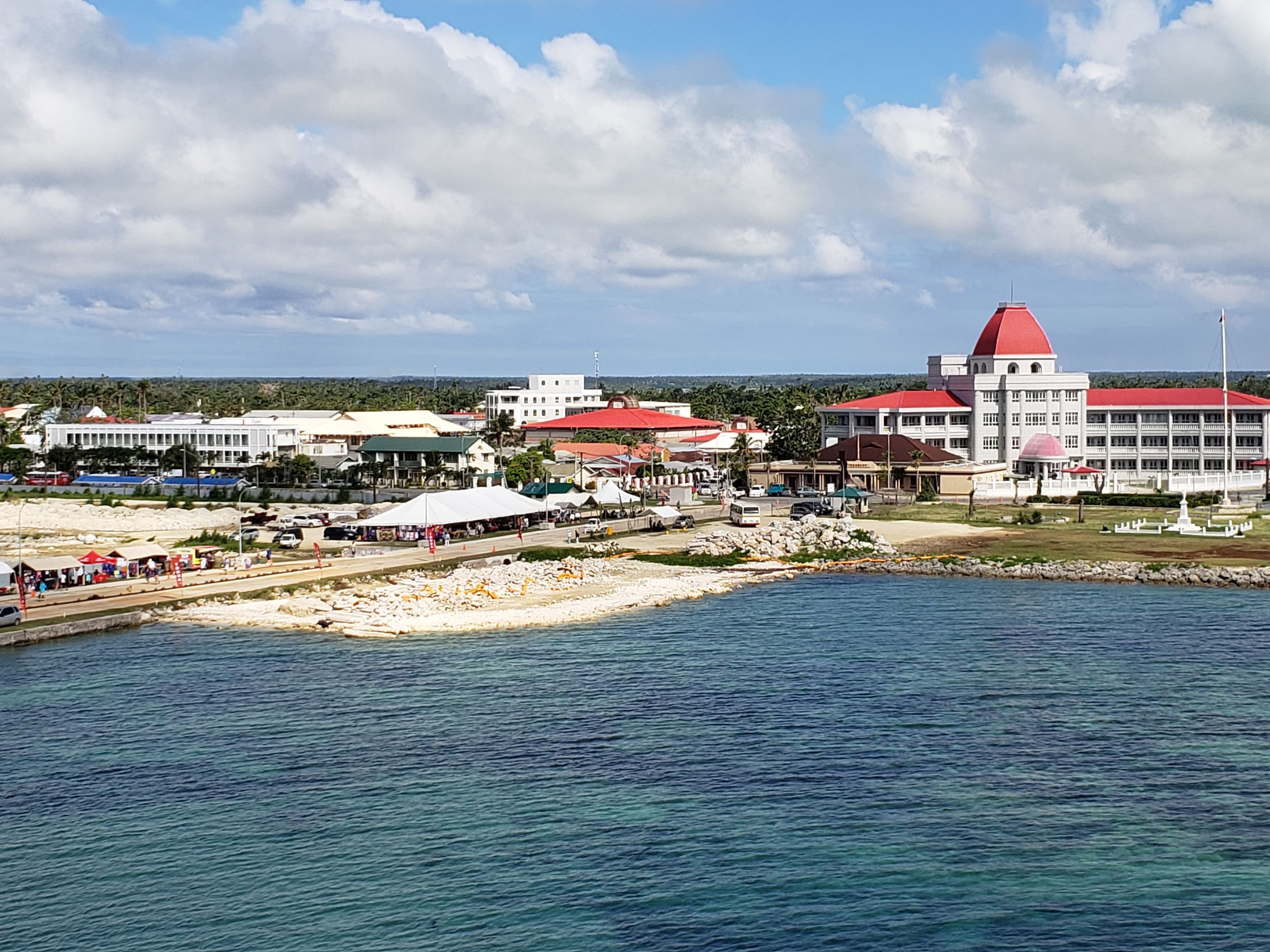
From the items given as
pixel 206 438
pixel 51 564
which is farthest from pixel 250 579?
pixel 206 438

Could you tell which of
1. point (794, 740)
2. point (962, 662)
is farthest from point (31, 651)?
point (962, 662)

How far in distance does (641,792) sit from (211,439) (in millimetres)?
126006

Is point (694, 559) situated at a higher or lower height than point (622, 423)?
lower

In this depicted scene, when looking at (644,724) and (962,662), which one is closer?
(644,724)

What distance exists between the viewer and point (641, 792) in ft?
126

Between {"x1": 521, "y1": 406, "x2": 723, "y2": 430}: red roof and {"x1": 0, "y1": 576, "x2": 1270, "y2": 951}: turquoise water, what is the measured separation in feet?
384

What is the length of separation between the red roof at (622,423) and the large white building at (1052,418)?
47602 mm

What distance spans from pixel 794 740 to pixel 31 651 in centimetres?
3378

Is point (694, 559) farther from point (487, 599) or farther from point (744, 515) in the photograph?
point (487, 599)

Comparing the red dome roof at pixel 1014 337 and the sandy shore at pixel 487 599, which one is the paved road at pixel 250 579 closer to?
the sandy shore at pixel 487 599

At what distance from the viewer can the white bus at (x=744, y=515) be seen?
96.0m

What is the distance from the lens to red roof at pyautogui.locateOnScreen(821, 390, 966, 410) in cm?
13200

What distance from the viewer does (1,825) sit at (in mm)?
36625

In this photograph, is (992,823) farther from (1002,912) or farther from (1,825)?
(1,825)
